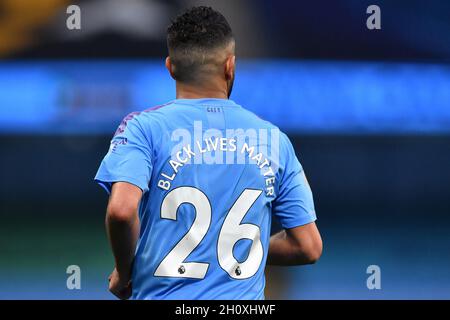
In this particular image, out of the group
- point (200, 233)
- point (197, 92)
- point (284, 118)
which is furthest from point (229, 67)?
point (284, 118)

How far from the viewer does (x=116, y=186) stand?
183 centimetres

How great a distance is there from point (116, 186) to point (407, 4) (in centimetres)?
303

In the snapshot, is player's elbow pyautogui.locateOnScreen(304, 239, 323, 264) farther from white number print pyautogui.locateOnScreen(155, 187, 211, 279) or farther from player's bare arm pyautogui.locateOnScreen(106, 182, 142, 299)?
player's bare arm pyautogui.locateOnScreen(106, 182, 142, 299)

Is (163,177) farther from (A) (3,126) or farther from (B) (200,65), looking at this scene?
(A) (3,126)

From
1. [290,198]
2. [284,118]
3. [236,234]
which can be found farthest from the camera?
[284,118]

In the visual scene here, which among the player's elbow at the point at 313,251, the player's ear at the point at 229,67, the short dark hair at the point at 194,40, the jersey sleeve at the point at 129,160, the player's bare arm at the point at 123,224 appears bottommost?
the player's elbow at the point at 313,251

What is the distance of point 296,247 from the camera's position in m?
2.03

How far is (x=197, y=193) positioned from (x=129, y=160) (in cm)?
18

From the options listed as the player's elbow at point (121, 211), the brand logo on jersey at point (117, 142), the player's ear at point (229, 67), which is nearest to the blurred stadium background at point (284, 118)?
the player's ear at point (229, 67)

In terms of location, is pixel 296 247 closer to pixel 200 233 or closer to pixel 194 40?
pixel 200 233

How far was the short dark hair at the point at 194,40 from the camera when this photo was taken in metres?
1.97

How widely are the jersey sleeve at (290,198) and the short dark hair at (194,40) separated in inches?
10.9

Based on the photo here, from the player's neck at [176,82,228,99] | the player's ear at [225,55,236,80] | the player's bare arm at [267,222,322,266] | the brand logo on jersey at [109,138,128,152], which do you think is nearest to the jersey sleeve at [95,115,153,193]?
the brand logo on jersey at [109,138,128,152]

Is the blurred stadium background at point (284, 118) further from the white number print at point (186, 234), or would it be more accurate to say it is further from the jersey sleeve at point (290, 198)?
the white number print at point (186, 234)
